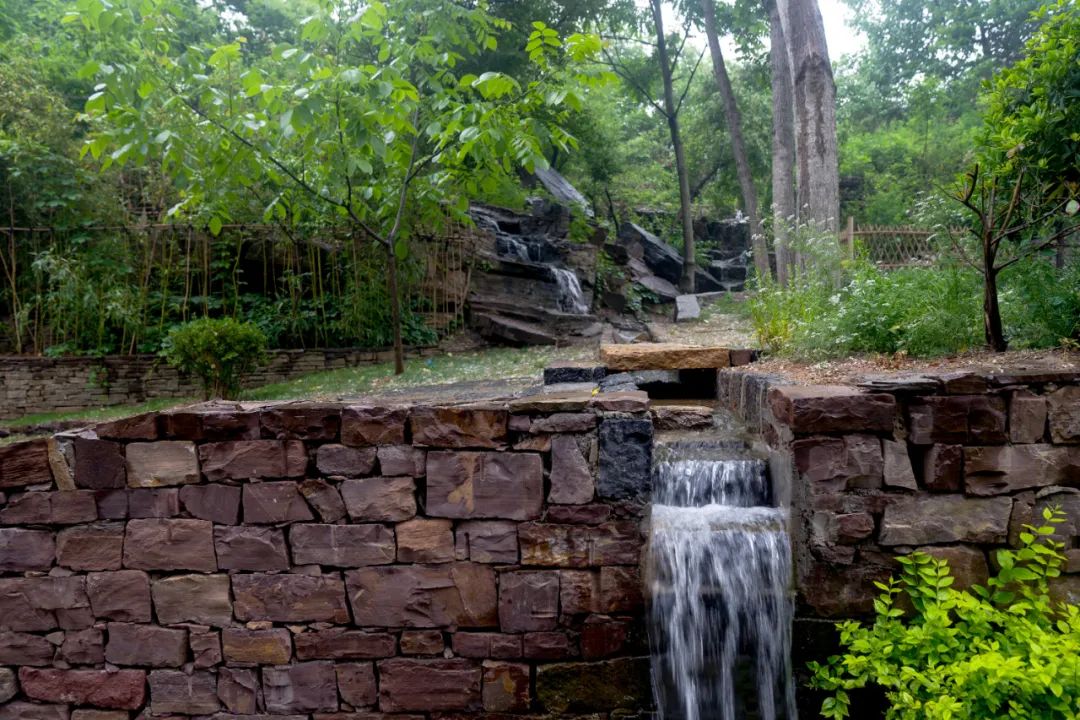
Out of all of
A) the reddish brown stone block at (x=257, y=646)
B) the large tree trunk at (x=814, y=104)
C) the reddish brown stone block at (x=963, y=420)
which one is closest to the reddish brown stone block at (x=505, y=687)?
the reddish brown stone block at (x=257, y=646)

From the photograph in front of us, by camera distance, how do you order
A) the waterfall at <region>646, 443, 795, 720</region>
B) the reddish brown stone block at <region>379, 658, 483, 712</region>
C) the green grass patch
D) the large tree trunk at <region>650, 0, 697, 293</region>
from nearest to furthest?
the waterfall at <region>646, 443, 795, 720</region> < the reddish brown stone block at <region>379, 658, 483, 712</region> < the green grass patch < the large tree trunk at <region>650, 0, 697, 293</region>

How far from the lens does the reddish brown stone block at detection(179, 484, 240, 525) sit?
334cm

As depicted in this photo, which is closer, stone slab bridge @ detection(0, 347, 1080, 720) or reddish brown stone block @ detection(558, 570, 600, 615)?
stone slab bridge @ detection(0, 347, 1080, 720)

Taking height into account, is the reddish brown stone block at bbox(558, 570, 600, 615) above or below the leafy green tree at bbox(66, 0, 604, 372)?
below

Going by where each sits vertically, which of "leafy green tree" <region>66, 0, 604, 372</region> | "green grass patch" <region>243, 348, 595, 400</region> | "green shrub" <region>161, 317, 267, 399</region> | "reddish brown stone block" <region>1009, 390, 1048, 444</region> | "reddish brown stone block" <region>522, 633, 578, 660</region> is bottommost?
"reddish brown stone block" <region>522, 633, 578, 660</region>

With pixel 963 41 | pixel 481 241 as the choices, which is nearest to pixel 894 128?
pixel 963 41

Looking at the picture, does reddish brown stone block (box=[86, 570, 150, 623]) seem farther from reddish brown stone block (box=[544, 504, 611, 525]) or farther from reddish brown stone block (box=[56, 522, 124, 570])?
reddish brown stone block (box=[544, 504, 611, 525])

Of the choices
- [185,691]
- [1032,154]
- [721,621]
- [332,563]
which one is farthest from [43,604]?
[1032,154]

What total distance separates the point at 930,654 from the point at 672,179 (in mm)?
20364

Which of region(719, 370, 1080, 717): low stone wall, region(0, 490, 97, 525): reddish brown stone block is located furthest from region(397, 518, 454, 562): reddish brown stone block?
region(719, 370, 1080, 717): low stone wall

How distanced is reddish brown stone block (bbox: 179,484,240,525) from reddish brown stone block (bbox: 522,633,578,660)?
1539 mm

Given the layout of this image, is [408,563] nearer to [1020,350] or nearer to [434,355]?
[1020,350]

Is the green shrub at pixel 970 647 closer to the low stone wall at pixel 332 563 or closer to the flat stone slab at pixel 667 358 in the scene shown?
the low stone wall at pixel 332 563

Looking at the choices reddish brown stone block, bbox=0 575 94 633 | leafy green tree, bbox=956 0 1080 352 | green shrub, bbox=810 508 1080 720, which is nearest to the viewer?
green shrub, bbox=810 508 1080 720
